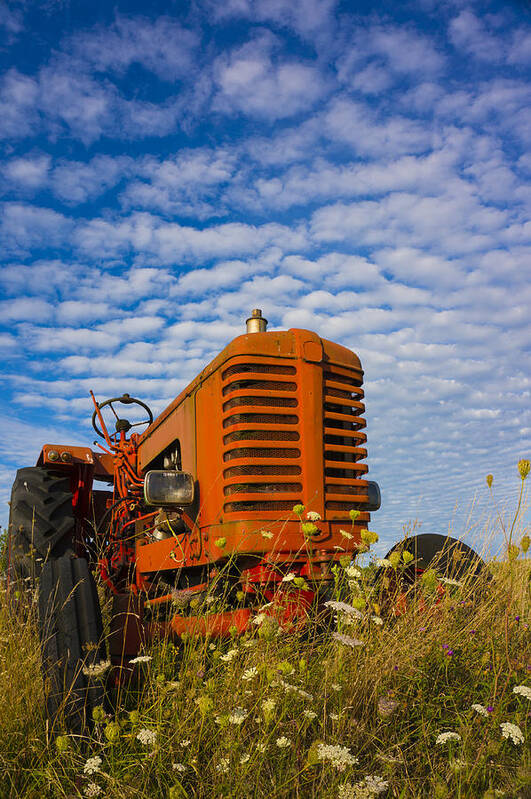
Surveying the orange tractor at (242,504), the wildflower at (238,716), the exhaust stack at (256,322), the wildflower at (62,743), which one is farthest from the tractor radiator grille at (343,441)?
the wildflower at (62,743)

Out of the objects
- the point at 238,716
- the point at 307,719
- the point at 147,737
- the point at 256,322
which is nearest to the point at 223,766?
the point at 238,716

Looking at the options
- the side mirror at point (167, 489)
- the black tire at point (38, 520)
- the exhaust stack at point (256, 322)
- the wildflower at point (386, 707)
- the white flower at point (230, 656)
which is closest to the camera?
the wildflower at point (386, 707)

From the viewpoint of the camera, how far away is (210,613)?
3.00 metres

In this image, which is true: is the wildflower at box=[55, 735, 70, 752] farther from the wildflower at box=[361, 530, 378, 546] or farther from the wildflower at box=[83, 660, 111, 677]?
the wildflower at box=[361, 530, 378, 546]

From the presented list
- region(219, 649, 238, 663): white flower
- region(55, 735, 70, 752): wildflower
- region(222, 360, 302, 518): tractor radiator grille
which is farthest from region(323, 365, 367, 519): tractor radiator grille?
region(55, 735, 70, 752): wildflower

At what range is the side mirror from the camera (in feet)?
11.9

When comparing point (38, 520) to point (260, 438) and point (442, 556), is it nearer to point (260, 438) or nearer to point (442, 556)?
point (260, 438)

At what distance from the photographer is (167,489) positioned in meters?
3.63

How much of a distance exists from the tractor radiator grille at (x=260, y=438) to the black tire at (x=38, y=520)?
5.06 feet

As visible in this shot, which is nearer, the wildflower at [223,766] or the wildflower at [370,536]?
the wildflower at [223,766]

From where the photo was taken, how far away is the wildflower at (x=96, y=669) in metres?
2.34

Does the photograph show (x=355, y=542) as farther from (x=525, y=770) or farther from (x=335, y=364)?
(x=525, y=770)

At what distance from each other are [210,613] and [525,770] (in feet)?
4.82

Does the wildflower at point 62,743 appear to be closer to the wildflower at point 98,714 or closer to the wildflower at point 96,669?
the wildflower at point 98,714
